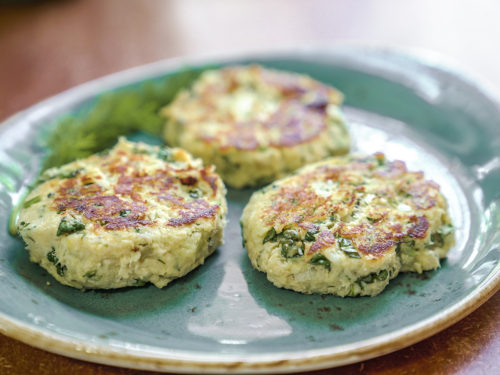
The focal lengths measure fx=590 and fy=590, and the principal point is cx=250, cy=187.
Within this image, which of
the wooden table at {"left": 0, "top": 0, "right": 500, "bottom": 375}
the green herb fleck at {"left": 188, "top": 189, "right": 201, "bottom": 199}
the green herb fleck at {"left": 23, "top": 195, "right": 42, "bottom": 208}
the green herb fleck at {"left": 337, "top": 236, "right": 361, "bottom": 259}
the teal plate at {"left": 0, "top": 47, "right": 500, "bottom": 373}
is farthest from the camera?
the wooden table at {"left": 0, "top": 0, "right": 500, "bottom": 375}

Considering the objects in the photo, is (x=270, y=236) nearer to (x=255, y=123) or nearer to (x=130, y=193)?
(x=130, y=193)

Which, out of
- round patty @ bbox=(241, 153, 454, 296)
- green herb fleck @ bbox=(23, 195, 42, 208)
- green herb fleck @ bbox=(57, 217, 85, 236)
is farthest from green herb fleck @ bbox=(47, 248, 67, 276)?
round patty @ bbox=(241, 153, 454, 296)

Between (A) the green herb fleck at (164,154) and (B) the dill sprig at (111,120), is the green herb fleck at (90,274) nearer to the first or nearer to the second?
(A) the green herb fleck at (164,154)

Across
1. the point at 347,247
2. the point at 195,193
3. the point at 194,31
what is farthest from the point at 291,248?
the point at 194,31

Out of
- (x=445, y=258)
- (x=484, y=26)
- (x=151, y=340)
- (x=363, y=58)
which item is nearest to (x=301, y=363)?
(x=151, y=340)

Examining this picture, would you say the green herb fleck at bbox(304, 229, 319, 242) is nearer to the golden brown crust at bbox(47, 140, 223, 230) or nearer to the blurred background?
the golden brown crust at bbox(47, 140, 223, 230)

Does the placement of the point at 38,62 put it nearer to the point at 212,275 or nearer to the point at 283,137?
the point at 283,137
